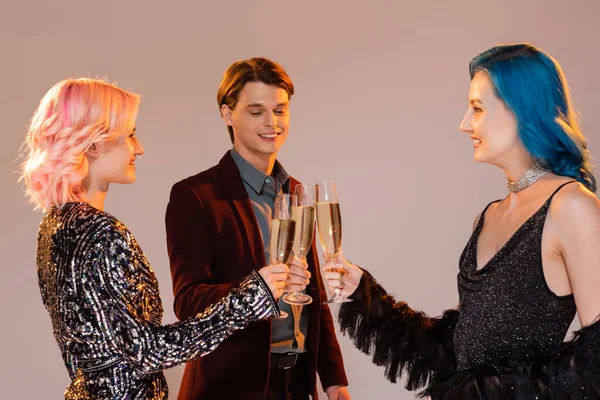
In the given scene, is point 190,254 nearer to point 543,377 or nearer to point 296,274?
point 296,274

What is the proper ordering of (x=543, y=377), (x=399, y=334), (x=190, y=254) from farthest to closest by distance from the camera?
(x=190, y=254), (x=399, y=334), (x=543, y=377)

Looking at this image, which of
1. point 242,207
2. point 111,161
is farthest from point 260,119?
point 111,161

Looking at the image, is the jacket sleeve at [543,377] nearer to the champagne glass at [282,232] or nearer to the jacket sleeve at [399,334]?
the jacket sleeve at [399,334]

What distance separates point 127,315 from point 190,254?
617mm

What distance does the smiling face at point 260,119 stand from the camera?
2.90 meters

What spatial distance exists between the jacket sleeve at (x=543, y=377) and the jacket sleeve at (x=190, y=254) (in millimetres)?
868

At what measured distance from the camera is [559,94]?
2121 millimetres

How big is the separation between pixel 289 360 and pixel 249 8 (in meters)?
2.60

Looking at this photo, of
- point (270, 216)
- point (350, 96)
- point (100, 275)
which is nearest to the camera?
point (100, 275)

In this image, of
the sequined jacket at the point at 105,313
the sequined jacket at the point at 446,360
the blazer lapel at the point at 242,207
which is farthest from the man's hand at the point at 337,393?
the sequined jacket at the point at 105,313

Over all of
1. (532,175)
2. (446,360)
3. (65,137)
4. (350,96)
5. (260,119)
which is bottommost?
(446,360)

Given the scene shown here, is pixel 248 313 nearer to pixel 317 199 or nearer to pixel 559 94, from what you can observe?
pixel 317 199

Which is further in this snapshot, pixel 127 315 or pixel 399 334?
pixel 399 334

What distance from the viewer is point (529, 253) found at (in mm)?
2043
